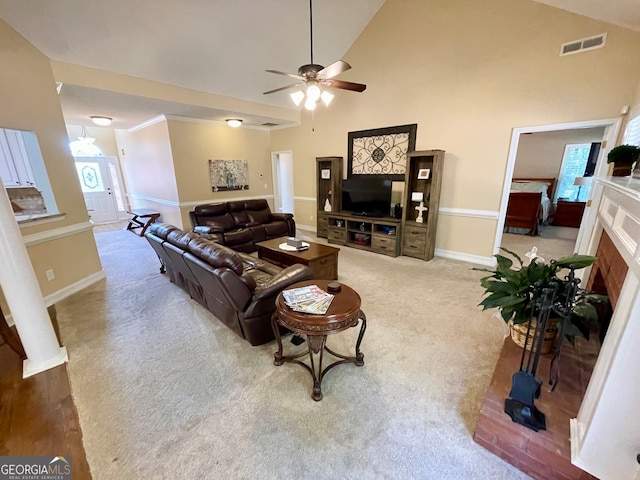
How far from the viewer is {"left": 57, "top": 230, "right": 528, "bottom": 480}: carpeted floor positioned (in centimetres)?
138

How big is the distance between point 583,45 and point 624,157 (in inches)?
70.7

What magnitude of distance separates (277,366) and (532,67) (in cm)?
457

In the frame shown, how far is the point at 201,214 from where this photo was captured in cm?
473

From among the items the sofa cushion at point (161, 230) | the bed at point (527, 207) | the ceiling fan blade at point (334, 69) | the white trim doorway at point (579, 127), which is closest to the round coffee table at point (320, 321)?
the sofa cushion at point (161, 230)

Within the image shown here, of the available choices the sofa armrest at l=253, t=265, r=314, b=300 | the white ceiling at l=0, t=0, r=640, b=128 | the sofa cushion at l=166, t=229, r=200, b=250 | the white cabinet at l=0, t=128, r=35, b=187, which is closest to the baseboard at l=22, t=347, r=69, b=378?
the sofa cushion at l=166, t=229, r=200, b=250

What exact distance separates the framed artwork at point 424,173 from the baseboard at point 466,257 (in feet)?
4.25

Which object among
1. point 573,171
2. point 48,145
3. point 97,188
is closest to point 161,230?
point 48,145

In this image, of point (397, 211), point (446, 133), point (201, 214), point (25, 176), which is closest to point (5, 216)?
point (25, 176)

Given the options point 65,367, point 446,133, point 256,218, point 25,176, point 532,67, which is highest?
point 532,67

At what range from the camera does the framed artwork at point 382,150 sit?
4500 mm

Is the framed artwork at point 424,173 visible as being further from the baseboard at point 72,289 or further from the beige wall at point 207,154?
the baseboard at point 72,289

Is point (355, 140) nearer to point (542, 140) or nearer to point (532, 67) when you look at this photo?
point (532, 67)

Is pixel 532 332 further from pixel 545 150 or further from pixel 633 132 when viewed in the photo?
pixel 545 150

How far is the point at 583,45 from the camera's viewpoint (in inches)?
116
